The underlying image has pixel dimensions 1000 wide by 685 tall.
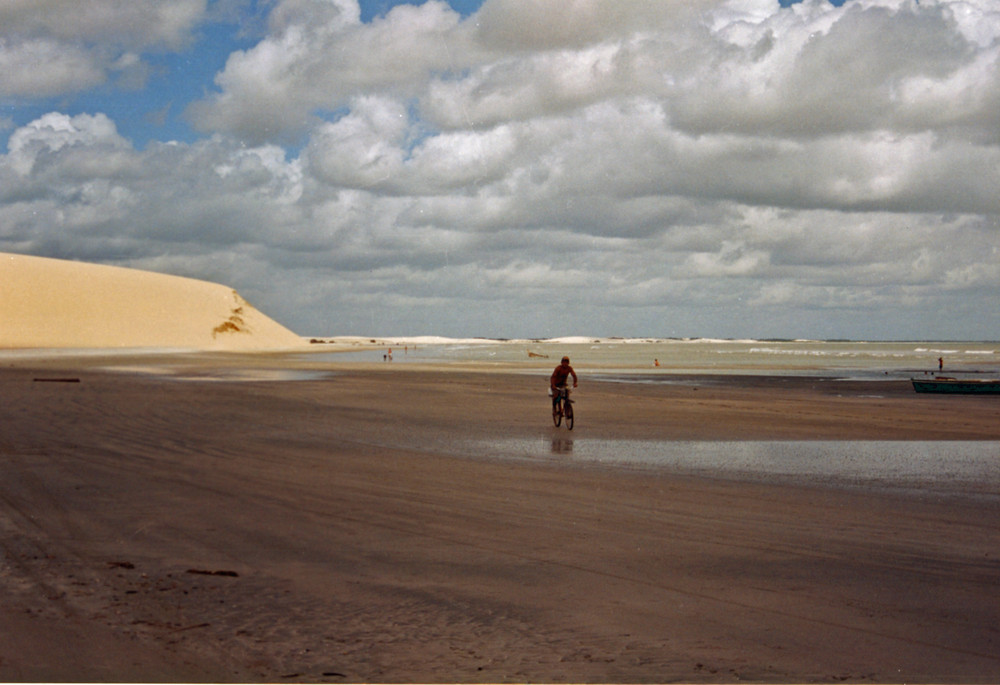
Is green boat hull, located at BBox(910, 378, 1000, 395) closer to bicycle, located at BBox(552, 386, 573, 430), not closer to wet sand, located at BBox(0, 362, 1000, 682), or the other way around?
bicycle, located at BBox(552, 386, 573, 430)

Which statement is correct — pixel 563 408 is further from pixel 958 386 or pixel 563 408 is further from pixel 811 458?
pixel 958 386

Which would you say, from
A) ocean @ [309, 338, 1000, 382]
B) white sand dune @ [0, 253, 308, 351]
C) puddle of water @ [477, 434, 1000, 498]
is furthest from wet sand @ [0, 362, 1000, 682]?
white sand dune @ [0, 253, 308, 351]

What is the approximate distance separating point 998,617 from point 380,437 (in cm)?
1386

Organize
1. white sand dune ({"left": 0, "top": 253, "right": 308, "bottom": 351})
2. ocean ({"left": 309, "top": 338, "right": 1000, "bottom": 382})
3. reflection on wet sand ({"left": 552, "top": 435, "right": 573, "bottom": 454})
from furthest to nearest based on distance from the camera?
white sand dune ({"left": 0, "top": 253, "right": 308, "bottom": 351}), ocean ({"left": 309, "top": 338, "right": 1000, "bottom": 382}), reflection on wet sand ({"left": 552, "top": 435, "right": 573, "bottom": 454})

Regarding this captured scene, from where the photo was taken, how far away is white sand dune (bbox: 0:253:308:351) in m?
107

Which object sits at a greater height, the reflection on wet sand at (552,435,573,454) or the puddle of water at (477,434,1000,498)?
the reflection on wet sand at (552,435,573,454)

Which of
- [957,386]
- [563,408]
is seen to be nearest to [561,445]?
[563,408]

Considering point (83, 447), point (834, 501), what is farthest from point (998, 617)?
point (83, 447)

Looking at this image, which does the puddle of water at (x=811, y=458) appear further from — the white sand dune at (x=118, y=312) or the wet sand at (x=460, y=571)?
the white sand dune at (x=118, y=312)

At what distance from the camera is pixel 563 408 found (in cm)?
2111

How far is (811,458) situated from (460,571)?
33.9ft

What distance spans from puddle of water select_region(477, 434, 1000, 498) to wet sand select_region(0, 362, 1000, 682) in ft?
3.04

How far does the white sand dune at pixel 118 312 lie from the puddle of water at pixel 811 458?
98.0 metres

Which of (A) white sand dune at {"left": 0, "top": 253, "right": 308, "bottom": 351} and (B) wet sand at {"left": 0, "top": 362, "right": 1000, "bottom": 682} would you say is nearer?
(B) wet sand at {"left": 0, "top": 362, "right": 1000, "bottom": 682}
